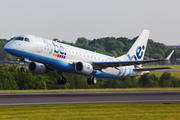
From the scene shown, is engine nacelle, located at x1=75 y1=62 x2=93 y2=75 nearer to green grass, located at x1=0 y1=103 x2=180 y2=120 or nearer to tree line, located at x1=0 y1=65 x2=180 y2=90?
green grass, located at x1=0 y1=103 x2=180 y2=120

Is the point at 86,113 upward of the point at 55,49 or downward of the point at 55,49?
downward

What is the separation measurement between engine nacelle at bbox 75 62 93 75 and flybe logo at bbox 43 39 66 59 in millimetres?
2146

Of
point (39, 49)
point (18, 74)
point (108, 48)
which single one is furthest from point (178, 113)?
point (108, 48)

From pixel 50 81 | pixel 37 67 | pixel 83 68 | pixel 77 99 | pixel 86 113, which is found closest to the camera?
pixel 86 113

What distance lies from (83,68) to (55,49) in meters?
4.24

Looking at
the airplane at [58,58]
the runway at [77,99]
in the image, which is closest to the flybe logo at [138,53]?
the airplane at [58,58]

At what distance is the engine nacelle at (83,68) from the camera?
3769cm

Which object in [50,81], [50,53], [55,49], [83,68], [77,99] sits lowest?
[77,99]

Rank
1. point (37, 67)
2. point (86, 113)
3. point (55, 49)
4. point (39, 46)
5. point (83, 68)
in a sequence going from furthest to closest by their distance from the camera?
point (37, 67) < point (83, 68) < point (55, 49) < point (39, 46) < point (86, 113)

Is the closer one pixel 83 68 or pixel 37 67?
pixel 83 68

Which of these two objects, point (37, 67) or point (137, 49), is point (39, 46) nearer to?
point (37, 67)

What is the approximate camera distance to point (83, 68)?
3766cm

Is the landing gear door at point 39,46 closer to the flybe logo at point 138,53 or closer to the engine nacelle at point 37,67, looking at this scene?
the engine nacelle at point 37,67

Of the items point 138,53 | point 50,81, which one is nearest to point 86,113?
point 138,53
